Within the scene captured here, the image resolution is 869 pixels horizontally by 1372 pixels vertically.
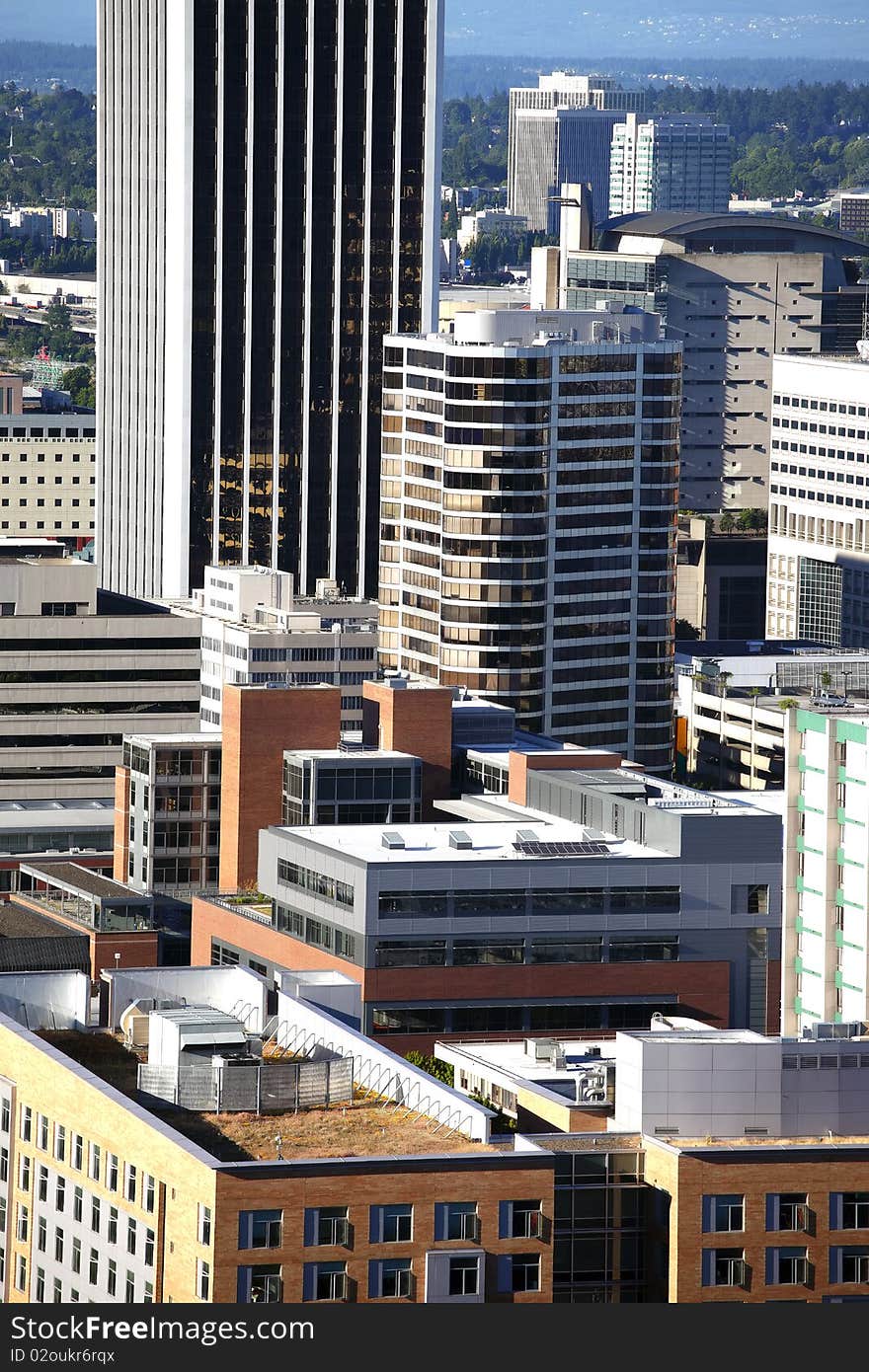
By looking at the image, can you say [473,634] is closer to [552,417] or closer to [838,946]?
[552,417]

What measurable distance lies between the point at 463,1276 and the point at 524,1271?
150 cm

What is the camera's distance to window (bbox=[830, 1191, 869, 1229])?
266ft

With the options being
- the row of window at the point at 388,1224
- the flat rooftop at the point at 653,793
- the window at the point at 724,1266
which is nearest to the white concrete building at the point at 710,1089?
the window at the point at 724,1266

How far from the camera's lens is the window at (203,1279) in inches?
2960

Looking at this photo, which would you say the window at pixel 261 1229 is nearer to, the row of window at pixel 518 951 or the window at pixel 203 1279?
the window at pixel 203 1279

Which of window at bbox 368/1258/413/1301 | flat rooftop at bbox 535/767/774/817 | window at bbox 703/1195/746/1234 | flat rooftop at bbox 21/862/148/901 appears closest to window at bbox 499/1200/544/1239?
window at bbox 368/1258/413/1301

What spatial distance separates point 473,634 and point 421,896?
196 feet

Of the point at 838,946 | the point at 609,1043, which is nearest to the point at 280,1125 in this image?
the point at 609,1043

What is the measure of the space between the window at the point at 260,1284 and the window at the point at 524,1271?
5535 mm

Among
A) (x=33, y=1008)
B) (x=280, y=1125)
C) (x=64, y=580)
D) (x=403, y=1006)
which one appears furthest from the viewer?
(x=64, y=580)

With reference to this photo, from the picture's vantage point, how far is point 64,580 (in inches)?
7032

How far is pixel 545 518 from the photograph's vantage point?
180875mm

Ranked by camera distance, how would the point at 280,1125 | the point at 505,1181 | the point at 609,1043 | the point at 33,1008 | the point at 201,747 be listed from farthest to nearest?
the point at 201,747, the point at 609,1043, the point at 33,1008, the point at 280,1125, the point at 505,1181

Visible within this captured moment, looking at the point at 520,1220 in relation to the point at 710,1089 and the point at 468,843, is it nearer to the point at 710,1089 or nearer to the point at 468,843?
the point at 710,1089
